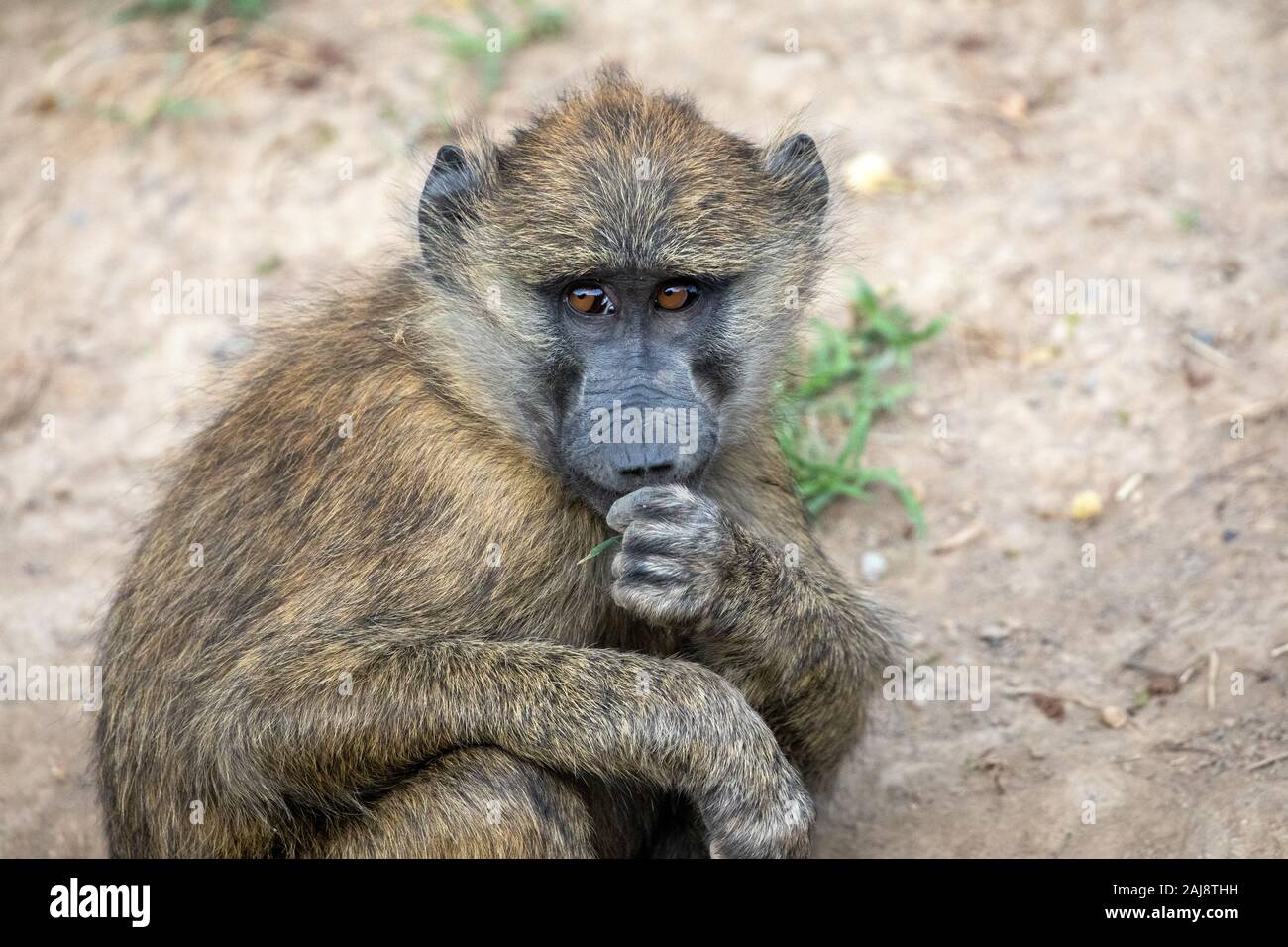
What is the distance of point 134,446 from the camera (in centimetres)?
718

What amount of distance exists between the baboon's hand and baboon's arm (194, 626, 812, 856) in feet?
0.72

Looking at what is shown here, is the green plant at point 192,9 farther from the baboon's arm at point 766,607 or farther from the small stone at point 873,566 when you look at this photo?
the baboon's arm at point 766,607

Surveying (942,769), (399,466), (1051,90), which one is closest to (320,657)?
(399,466)

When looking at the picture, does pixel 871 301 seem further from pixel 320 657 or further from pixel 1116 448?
pixel 320 657

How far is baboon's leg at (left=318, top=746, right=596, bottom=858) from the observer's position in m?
4.09

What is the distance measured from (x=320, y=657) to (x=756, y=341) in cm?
159

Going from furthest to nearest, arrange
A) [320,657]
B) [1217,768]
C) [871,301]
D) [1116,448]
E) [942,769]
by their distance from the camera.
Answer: [871,301], [1116,448], [942,769], [1217,768], [320,657]

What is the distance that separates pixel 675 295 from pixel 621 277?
0.18 metres

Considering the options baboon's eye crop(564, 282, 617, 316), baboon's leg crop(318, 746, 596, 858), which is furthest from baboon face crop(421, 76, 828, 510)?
baboon's leg crop(318, 746, 596, 858)

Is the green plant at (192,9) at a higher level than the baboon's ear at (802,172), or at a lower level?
higher

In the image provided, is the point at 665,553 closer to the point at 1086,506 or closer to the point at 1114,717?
the point at 1114,717

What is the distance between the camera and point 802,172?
490 cm

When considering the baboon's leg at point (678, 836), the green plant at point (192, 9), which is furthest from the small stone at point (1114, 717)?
the green plant at point (192, 9)

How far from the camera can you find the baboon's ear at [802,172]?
16.0 ft
